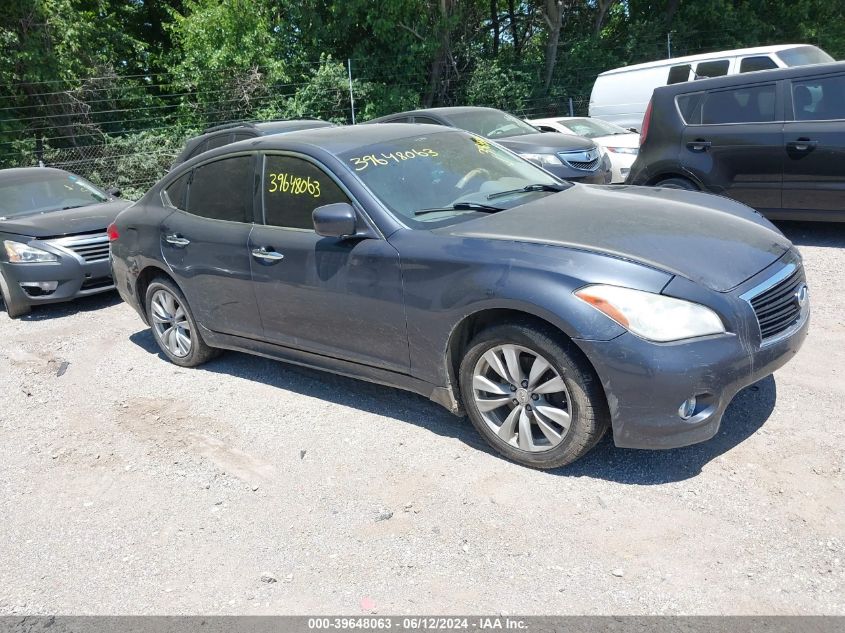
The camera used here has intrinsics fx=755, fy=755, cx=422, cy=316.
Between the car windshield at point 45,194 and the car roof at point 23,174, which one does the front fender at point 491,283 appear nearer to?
the car windshield at point 45,194

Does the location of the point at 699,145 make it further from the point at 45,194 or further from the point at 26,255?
→ the point at 45,194

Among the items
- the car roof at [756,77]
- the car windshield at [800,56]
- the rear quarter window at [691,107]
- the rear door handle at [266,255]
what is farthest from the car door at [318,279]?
the car windshield at [800,56]

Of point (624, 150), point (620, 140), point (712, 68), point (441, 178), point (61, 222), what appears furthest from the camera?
point (712, 68)

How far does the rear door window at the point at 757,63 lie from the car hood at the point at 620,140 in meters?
2.24

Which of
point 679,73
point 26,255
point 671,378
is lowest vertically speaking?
point 671,378

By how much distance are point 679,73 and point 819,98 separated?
708cm

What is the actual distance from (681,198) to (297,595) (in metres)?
3.29

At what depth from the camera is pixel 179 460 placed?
450 centimetres

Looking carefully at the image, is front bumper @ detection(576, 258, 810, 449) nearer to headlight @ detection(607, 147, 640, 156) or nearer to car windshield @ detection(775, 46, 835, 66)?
headlight @ detection(607, 147, 640, 156)

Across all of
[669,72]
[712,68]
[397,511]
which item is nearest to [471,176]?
[397,511]

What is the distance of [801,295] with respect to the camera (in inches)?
158

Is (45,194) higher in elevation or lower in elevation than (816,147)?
higher

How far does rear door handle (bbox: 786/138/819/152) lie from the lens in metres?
7.30

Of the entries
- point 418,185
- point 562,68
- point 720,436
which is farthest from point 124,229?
point 562,68
